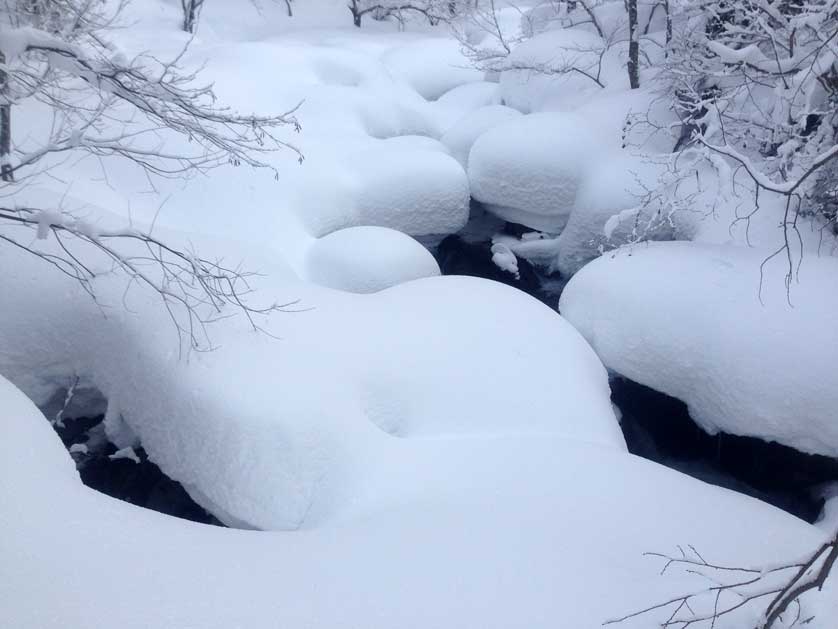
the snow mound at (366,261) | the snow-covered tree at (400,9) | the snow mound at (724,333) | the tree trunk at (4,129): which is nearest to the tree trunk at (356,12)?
the snow-covered tree at (400,9)

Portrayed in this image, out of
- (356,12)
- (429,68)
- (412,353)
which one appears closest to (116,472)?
(412,353)

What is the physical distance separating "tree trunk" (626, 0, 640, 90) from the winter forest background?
3cm

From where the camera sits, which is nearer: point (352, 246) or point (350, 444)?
point (350, 444)

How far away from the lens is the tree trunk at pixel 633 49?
25.6ft

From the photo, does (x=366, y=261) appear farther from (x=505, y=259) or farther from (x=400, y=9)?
(x=400, y=9)

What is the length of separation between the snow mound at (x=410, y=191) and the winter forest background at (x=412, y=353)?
33 millimetres

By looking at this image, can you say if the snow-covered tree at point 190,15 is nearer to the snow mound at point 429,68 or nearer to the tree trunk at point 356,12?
the snow mound at point 429,68

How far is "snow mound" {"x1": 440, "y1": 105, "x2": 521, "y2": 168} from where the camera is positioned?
27.8 feet

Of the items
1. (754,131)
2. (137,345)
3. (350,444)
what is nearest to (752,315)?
(754,131)

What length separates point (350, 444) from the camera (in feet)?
10.6

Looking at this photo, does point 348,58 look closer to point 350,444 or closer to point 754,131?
point 754,131

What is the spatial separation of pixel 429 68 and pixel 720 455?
787cm

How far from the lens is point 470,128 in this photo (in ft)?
28.3

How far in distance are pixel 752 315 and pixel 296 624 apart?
376cm
